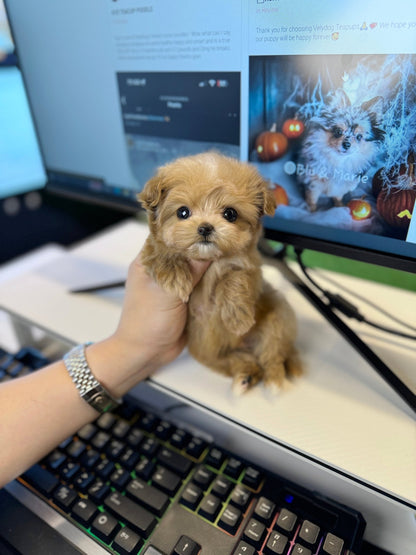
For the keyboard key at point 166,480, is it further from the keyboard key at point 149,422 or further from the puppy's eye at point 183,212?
the puppy's eye at point 183,212

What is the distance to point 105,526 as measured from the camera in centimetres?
46

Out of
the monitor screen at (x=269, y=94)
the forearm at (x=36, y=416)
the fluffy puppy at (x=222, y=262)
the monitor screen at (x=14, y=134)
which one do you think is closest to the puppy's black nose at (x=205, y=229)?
the fluffy puppy at (x=222, y=262)

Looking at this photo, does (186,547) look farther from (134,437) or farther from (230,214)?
(230,214)

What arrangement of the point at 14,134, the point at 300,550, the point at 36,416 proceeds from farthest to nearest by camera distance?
the point at 14,134, the point at 36,416, the point at 300,550

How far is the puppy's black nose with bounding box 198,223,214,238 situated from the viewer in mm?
456

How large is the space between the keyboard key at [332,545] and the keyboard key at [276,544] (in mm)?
42

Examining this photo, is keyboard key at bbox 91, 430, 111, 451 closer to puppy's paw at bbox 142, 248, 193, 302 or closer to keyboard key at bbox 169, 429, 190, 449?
keyboard key at bbox 169, 429, 190, 449

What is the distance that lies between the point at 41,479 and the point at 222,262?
1.26 ft

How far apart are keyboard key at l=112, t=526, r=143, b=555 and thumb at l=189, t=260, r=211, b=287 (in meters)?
0.31

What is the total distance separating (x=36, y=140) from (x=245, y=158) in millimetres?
521

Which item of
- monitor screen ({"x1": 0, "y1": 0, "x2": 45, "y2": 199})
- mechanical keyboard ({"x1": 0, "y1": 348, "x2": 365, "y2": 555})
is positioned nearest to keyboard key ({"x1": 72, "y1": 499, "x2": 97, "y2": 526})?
mechanical keyboard ({"x1": 0, "y1": 348, "x2": 365, "y2": 555})

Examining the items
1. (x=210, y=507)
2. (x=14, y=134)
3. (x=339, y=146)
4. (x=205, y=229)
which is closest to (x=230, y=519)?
(x=210, y=507)

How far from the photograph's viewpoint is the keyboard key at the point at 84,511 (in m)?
0.47

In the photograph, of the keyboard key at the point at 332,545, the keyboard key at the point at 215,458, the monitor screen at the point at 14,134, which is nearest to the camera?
the keyboard key at the point at 332,545
